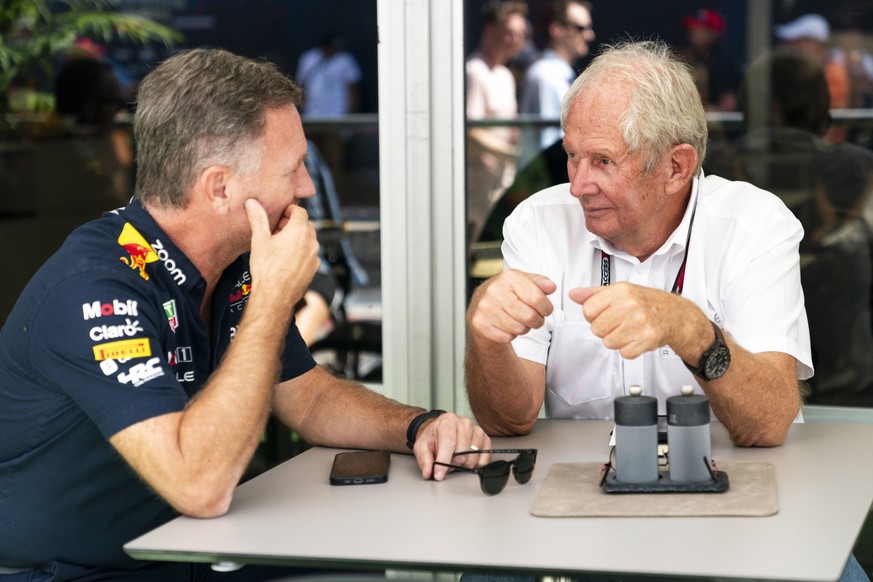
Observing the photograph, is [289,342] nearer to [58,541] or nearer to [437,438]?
[437,438]

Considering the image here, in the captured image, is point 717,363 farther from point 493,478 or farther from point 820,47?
point 820,47

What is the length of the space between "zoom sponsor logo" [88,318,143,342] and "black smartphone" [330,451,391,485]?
1.50 ft

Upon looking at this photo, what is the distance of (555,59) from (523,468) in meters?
1.91

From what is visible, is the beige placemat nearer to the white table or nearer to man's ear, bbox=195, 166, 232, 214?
the white table

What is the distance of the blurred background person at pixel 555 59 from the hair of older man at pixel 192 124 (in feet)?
4.84

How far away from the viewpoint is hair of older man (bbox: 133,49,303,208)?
7.30ft

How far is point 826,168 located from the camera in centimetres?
341

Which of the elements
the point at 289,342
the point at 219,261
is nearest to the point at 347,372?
the point at 289,342

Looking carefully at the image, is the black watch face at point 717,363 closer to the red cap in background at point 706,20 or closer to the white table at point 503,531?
the white table at point 503,531

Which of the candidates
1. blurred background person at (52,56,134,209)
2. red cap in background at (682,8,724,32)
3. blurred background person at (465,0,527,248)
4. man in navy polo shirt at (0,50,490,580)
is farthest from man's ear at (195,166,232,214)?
blurred background person at (52,56,134,209)

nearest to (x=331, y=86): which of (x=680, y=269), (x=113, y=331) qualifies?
(x=680, y=269)

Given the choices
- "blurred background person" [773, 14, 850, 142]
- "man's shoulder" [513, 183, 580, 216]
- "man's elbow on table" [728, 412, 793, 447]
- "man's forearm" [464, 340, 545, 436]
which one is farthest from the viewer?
"blurred background person" [773, 14, 850, 142]

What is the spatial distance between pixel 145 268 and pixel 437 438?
2.11 feet

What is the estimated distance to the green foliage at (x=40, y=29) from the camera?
4.16 meters
